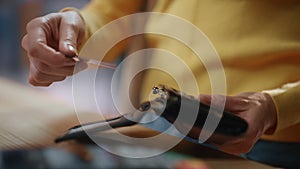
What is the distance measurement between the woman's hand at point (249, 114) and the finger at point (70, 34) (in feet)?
0.29

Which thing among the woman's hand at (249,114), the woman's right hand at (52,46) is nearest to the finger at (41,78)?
the woman's right hand at (52,46)

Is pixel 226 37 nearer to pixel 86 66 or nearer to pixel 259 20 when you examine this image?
pixel 259 20

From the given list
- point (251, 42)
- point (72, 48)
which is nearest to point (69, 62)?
point (72, 48)

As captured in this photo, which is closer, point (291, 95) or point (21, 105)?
point (291, 95)

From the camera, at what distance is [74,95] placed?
1.09 ft

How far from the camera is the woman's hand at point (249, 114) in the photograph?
248mm

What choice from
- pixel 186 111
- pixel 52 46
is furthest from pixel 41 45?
pixel 186 111

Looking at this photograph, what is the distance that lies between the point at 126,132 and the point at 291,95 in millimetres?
109

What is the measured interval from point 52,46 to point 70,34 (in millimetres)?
26

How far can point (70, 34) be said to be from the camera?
1.04 ft

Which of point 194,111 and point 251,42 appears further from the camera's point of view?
point 251,42

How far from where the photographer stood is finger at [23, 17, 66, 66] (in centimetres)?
28

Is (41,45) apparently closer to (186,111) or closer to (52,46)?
(52,46)

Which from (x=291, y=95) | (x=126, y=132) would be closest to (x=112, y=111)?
(x=126, y=132)
